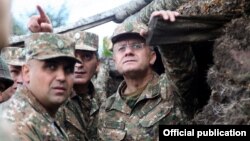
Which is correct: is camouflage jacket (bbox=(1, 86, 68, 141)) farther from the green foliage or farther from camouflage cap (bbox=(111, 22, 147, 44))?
the green foliage

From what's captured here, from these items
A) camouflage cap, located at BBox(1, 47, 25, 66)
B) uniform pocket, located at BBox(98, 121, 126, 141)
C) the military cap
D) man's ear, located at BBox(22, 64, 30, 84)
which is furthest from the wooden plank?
camouflage cap, located at BBox(1, 47, 25, 66)

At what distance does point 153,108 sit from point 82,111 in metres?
0.79

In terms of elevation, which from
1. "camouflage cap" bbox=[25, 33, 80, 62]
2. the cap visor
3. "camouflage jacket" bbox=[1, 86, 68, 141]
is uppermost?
the cap visor

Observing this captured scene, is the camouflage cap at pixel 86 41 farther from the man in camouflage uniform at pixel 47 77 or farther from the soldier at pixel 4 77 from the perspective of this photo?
the man in camouflage uniform at pixel 47 77

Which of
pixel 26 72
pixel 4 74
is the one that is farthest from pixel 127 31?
pixel 26 72

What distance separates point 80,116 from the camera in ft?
14.8

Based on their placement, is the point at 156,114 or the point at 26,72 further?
the point at 156,114

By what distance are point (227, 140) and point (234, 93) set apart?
305 mm

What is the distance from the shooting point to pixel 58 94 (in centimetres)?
323

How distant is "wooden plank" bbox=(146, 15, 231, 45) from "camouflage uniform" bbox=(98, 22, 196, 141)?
218 mm

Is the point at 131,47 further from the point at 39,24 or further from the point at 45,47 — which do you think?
the point at 45,47

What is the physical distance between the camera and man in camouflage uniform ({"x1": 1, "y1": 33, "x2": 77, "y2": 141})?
10.1 feet

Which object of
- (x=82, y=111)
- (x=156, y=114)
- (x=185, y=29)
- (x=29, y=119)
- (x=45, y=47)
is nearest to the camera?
(x=29, y=119)

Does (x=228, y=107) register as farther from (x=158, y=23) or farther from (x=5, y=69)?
(x=5, y=69)
